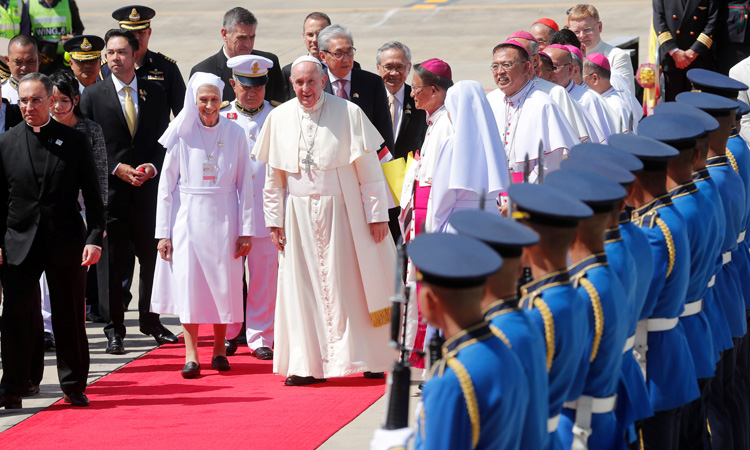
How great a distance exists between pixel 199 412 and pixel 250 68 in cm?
257

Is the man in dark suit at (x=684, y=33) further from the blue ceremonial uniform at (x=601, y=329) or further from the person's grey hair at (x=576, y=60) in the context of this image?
the blue ceremonial uniform at (x=601, y=329)

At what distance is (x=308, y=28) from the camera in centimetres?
975

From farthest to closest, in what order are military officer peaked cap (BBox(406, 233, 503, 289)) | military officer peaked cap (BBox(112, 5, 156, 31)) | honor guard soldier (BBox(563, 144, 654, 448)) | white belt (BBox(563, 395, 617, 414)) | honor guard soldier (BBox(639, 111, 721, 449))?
military officer peaked cap (BBox(112, 5, 156, 31)) < honor guard soldier (BBox(639, 111, 721, 449)) < honor guard soldier (BBox(563, 144, 654, 448)) < white belt (BBox(563, 395, 617, 414)) < military officer peaked cap (BBox(406, 233, 503, 289))

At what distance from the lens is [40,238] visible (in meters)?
6.95

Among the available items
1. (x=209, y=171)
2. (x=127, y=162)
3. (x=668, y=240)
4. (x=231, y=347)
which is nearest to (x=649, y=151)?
(x=668, y=240)

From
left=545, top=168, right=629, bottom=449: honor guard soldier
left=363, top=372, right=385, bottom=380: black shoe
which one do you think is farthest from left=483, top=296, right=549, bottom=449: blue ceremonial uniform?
left=363, top=372, right=385, bottom=380: black shoe

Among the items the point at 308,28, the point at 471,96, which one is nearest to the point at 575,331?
the point at 471,96

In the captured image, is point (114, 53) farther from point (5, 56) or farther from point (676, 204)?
point (676, 204)

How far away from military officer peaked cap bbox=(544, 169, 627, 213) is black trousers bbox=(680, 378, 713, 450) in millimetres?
1437

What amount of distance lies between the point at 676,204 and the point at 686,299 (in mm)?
443

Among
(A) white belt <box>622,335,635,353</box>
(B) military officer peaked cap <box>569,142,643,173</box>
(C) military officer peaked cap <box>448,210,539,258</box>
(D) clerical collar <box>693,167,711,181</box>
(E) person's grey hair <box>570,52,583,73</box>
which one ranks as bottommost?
(A) white belt <box>622,335,635,353</box>

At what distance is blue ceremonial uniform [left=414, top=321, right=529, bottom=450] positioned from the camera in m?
3.16

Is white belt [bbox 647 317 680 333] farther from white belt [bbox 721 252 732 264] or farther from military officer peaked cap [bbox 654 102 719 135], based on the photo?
white belt [bbox 721 252 732 264]

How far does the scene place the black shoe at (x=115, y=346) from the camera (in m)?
8.47
